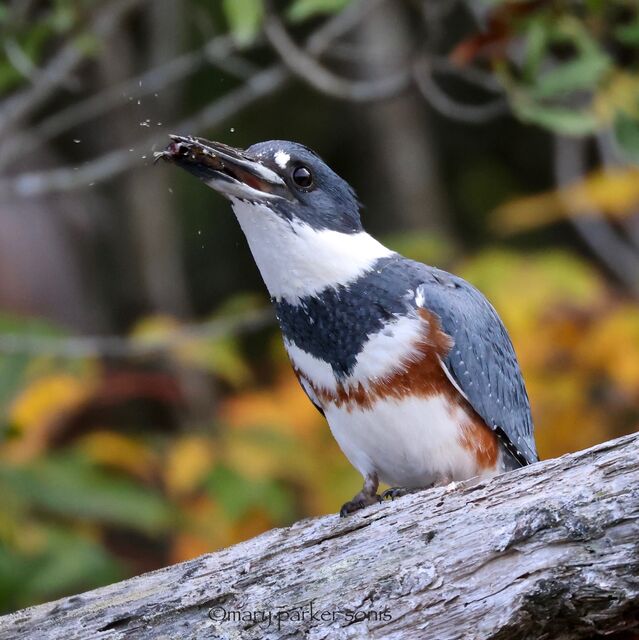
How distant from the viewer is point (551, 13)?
11.5 ft

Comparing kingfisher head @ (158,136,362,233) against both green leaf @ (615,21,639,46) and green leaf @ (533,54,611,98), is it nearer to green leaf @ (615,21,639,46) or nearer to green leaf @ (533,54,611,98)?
green leaf @ (533,54,611,98)

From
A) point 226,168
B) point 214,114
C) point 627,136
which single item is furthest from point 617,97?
point 226,168

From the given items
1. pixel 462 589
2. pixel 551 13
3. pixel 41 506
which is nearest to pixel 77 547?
pixel 41 506

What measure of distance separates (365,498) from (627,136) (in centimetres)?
147

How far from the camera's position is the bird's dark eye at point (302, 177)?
2.85 metres

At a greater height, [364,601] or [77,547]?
[77,547]

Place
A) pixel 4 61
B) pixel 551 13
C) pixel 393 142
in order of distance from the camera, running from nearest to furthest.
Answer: pixel 551 13, pixel 4 61, pixel 393 142

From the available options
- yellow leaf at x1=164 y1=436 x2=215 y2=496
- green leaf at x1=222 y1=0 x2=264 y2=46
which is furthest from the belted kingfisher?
yellow leaf at x1=164 y1=436 x2=215 y2=496

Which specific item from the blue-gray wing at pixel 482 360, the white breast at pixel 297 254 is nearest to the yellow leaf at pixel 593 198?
the blue-gray wing at pixel 482 360

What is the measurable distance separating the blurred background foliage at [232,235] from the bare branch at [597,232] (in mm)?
23

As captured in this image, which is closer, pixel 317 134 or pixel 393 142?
pixel 393 142

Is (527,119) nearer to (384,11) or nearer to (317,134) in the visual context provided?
(384,11)

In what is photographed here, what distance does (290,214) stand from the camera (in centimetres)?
279

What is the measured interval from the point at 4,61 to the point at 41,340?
40.2 inches
